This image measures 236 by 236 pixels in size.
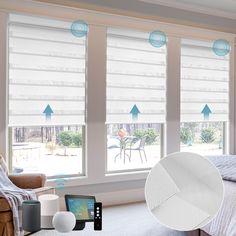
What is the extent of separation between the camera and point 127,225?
11.2 ft

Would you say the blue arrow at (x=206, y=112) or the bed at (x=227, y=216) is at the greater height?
the blue arrow at (x=206, y=112)

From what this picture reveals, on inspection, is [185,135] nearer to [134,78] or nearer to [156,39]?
[134,78]

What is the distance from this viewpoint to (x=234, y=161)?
323 cm

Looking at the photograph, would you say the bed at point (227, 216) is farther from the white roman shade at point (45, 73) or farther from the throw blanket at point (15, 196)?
the white roman shade at point (45, 73)

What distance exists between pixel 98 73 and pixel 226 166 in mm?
1967

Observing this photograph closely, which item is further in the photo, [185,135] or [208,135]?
[208,135]

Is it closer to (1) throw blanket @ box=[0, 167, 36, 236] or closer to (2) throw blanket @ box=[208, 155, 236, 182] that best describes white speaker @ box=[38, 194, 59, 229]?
(1) throw blanket @ box=[0, 167, 36, 236]

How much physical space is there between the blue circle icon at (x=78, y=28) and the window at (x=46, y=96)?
0.27 ft

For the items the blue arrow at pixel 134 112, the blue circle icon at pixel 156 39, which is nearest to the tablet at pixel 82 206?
the blue arrow at pixel 134 112

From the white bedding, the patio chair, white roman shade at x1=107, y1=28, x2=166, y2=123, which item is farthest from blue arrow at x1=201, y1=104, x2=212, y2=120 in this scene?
the white bedding

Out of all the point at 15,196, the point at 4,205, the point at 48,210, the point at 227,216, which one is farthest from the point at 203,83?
the point at 48,210

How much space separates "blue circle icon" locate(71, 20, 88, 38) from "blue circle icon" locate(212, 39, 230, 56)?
208cm

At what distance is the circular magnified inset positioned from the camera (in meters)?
0.69

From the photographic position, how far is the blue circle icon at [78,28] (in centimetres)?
386
